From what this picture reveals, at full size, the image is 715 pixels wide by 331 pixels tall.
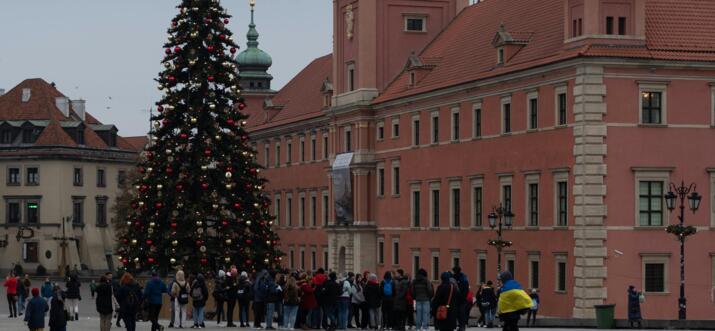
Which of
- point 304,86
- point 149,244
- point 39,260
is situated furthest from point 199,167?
point 39,260

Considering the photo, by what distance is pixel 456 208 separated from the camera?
79.7 meters

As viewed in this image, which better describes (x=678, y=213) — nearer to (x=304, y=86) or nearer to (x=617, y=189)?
(x=617, y=189)

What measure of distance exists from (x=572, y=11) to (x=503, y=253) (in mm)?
10419

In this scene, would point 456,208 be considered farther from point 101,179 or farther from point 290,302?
point 101,179

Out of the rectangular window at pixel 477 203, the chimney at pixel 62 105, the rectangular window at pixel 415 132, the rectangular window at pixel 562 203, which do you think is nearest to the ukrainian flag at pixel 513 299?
the rectangular window at pixel 562 203

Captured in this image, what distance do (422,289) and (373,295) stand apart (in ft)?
15.6

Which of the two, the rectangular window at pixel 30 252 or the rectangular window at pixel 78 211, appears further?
the rectangular window at pixel 78 211

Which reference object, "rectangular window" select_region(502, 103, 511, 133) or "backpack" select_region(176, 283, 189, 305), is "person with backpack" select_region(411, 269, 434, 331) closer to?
"backpack" select_region(176, 283, 189, 305)

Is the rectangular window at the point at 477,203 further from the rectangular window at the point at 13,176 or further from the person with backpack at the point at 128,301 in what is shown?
the rectangular window at the point at 13,176

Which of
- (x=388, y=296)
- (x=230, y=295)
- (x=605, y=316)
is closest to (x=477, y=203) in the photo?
(x=605, y=316)

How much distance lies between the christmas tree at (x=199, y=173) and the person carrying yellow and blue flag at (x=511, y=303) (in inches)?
1273

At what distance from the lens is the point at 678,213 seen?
217ft

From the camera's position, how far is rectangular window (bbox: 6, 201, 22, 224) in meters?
132

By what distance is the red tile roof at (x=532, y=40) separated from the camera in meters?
67.2
